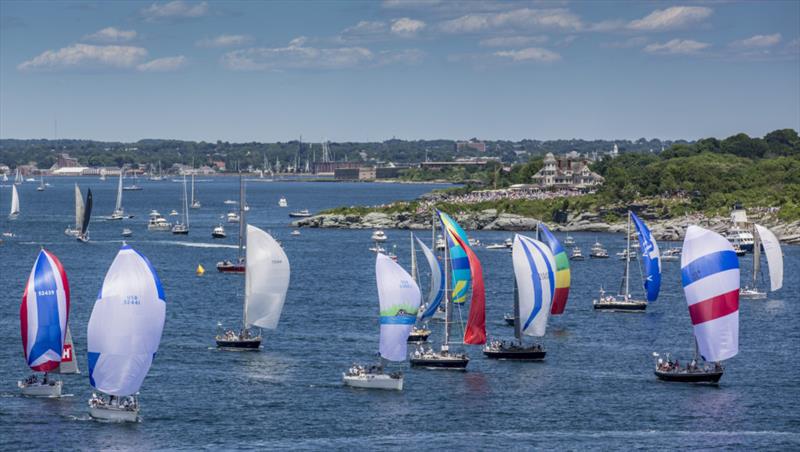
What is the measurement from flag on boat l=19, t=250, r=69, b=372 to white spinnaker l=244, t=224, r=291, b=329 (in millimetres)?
19477

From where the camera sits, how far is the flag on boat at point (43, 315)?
Result: 218 feet

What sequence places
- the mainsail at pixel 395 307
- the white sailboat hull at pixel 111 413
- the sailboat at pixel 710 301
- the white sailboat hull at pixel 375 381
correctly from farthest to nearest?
the sailboat at pixel 710 301 → the mainsail at pixel 395 307 → the white sailboat hull at pixel 375 381 → the white sailboat hull at pixel 111 413

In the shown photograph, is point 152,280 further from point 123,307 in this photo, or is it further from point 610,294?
point 610,294

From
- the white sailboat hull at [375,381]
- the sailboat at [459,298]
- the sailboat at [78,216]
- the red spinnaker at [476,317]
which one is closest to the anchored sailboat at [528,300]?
the red spinnaker at [476,317]

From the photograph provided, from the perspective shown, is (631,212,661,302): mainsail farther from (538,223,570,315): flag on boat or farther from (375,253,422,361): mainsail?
(375,253,422,361): mainsail

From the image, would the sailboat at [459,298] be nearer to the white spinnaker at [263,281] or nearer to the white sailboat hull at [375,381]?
the white sailboat hull at [375,381]

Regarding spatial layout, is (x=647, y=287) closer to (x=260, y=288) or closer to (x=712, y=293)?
(x=712, y=293)

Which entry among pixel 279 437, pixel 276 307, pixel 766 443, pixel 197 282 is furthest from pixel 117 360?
pixel 197 282

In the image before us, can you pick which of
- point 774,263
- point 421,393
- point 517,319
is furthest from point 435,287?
point 774,263

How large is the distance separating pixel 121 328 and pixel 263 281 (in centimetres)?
2295

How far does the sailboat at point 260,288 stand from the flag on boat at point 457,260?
10390mm

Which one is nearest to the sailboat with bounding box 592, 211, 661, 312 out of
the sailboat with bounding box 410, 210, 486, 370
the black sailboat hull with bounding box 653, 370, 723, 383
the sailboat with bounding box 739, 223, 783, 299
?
the sailboat with bounding box 739, 223, 783, 299

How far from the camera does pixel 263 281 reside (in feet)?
279

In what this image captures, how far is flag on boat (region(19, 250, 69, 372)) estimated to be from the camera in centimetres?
6631
